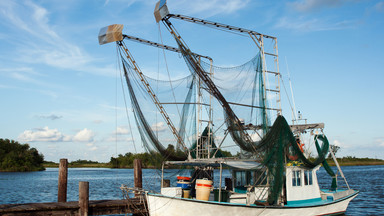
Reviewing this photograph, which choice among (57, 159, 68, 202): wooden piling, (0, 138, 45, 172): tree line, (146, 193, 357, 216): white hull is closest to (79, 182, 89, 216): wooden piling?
(146, 193, 357, 216): white hull

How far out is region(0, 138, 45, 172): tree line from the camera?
105544 mm

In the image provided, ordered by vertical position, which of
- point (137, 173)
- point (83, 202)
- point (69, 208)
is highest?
point (137, 173)

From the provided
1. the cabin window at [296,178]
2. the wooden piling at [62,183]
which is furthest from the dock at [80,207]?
the cabin window at [296,178]

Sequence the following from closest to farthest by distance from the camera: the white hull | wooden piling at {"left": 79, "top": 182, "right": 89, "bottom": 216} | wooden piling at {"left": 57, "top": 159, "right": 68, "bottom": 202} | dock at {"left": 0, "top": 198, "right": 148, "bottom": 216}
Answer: the white hull, dock at {"left": 0, "top": 198, "right": 148, "bottom": 216}, wooden piling at {"left": 79, "top": 182, "right": 89, "bottom": 216}, wooden piling at {"left": 57, "top": 159, "right": 68, "bottom": 202}

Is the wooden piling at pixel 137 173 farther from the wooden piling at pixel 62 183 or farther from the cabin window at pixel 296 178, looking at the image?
the cabin window at pixel 296 178

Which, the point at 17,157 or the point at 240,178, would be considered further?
the point at 17,157

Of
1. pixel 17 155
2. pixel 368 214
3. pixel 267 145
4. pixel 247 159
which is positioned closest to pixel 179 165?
pixel 247 159

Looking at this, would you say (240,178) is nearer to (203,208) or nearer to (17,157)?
(203,208)

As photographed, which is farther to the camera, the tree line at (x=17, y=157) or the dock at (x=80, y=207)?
the tree line at (x=17, y=157)

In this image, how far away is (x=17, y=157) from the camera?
107125 millimetres

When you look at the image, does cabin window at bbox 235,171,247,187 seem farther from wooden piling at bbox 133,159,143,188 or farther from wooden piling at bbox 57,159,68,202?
wooden piling at bbox 57,159,68,202

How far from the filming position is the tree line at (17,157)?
106 metres

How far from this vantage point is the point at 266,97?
19.6 meters

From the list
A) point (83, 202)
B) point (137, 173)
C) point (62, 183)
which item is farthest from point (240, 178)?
point (62, 183)
